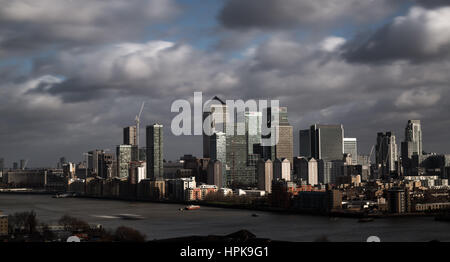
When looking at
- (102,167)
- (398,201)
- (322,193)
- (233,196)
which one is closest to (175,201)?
(233,196)

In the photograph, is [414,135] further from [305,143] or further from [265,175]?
[265,175]

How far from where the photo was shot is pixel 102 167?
43.4 meters

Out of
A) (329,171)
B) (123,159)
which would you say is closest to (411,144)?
(329,171)

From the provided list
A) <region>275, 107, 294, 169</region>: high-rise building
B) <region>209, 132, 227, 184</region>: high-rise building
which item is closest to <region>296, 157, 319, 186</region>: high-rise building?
<region>275, 107, 294, 169</region>: high-rise building

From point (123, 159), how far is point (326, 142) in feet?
47.6

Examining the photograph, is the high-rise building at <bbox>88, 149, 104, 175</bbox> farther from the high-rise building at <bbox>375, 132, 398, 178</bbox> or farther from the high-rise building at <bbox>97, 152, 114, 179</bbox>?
the high-rise building at <bbox>375, 132, 398, 178</bbox>

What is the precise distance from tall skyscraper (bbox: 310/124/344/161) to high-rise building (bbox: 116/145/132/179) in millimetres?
13152

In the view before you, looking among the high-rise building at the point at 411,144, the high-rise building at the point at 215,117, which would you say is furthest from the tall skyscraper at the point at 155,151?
the high-rise building at the point at 411,144

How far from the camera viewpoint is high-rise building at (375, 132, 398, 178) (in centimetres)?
3975

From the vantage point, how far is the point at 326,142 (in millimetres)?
39438

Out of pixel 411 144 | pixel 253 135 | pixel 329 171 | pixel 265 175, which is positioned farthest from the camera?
pixel 411 144

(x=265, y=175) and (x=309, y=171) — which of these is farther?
(x=309, y=171)

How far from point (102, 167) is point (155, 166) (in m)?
8.86

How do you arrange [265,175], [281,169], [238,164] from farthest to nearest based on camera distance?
[238,164], [281,169], [265,175]
